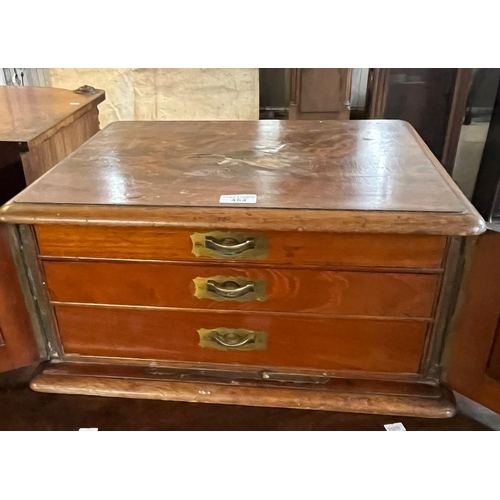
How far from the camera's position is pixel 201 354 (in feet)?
3.09

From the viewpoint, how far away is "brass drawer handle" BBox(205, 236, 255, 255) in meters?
0.81

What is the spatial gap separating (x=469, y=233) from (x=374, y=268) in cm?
15

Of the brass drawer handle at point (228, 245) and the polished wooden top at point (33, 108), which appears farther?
the polished wooden top at point (33, 108)

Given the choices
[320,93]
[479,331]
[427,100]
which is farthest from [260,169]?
[427,100]

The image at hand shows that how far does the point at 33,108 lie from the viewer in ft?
4.50

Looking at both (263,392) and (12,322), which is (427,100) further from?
(12,322)

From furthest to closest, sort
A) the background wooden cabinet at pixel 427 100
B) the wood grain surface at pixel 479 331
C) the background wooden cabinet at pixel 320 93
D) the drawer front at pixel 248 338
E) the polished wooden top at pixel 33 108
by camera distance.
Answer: the background wooden cabinet at pixel 427 100
the background wooden cabinet at pixel 320 93
the polished wooden top at pixel 33 108
the drawer front at pixel 248 338
the wood grain surface at pixel 479 331

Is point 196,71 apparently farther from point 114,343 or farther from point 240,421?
point 240,421

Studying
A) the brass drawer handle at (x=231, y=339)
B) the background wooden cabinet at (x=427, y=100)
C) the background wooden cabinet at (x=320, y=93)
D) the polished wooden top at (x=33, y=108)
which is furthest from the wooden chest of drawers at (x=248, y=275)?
the background wooden cabinet at (x=427, y=100)

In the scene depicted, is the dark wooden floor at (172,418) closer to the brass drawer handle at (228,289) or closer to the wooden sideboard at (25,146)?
the wooden sideboard at (25,146)

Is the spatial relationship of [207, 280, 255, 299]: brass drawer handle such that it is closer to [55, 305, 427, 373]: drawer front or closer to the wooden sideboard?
[55, 305, 427, 373]: drawer front

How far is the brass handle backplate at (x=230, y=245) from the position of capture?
81 cm

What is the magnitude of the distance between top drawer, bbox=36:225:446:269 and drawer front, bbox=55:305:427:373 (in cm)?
12

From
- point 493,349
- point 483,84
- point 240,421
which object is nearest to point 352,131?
point 493,349
